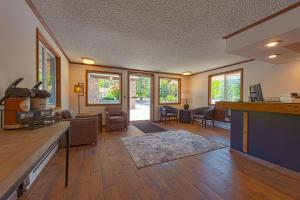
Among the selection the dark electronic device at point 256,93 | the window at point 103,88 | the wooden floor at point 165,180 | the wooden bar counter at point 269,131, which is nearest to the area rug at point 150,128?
the window at point 103,88

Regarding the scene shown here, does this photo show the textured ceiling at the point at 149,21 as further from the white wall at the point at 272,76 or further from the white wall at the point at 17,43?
the white wall at the point at 272,76

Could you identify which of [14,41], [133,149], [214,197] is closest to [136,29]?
[14,41]

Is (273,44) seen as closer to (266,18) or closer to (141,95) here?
(266,18)

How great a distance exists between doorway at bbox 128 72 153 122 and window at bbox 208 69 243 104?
8.95 feet

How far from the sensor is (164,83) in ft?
23.1

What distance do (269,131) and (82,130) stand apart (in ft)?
12.2

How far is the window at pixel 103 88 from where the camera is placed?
18.0ft

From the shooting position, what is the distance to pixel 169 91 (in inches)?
282

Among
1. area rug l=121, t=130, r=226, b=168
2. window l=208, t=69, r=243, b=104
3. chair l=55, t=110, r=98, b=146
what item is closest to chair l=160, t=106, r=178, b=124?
window l=208, t=69, r=243, b=104

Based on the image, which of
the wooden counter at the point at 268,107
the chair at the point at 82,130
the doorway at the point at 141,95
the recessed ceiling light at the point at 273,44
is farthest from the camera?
the doorway at the point at 141,95

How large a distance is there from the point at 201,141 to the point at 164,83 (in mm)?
3957

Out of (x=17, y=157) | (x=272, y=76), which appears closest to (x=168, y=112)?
(x=272, y=76)

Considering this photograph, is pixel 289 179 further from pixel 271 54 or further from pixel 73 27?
pixel 73 27

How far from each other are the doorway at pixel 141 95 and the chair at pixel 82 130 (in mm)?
3050
